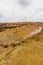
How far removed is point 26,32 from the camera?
31781mm

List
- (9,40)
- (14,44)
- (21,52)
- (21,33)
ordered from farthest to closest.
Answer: (21,33), (9,40), (14,44), (21,52)

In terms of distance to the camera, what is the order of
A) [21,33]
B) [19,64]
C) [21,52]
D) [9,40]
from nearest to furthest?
[19,64]
[21,52]
[9,40]
[21,33]

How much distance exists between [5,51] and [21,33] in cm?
957

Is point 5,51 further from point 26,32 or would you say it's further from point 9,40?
point 26,32

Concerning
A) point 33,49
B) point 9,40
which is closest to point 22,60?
point 33,49

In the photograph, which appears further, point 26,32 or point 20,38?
point 26,32

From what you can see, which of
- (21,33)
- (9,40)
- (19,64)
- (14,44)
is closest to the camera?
(19,64)

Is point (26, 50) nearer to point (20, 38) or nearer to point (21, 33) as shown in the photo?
point (20, 38)

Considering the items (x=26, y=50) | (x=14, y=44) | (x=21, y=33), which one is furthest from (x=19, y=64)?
(x=21, y=33)

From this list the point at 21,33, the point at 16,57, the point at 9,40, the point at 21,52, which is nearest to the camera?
the point at 16,57

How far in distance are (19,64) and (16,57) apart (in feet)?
5.67

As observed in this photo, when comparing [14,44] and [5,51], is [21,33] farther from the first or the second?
[5,51]

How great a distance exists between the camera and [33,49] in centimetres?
2231

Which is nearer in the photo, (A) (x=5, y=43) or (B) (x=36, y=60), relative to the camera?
(B) (x=36, y=60)
